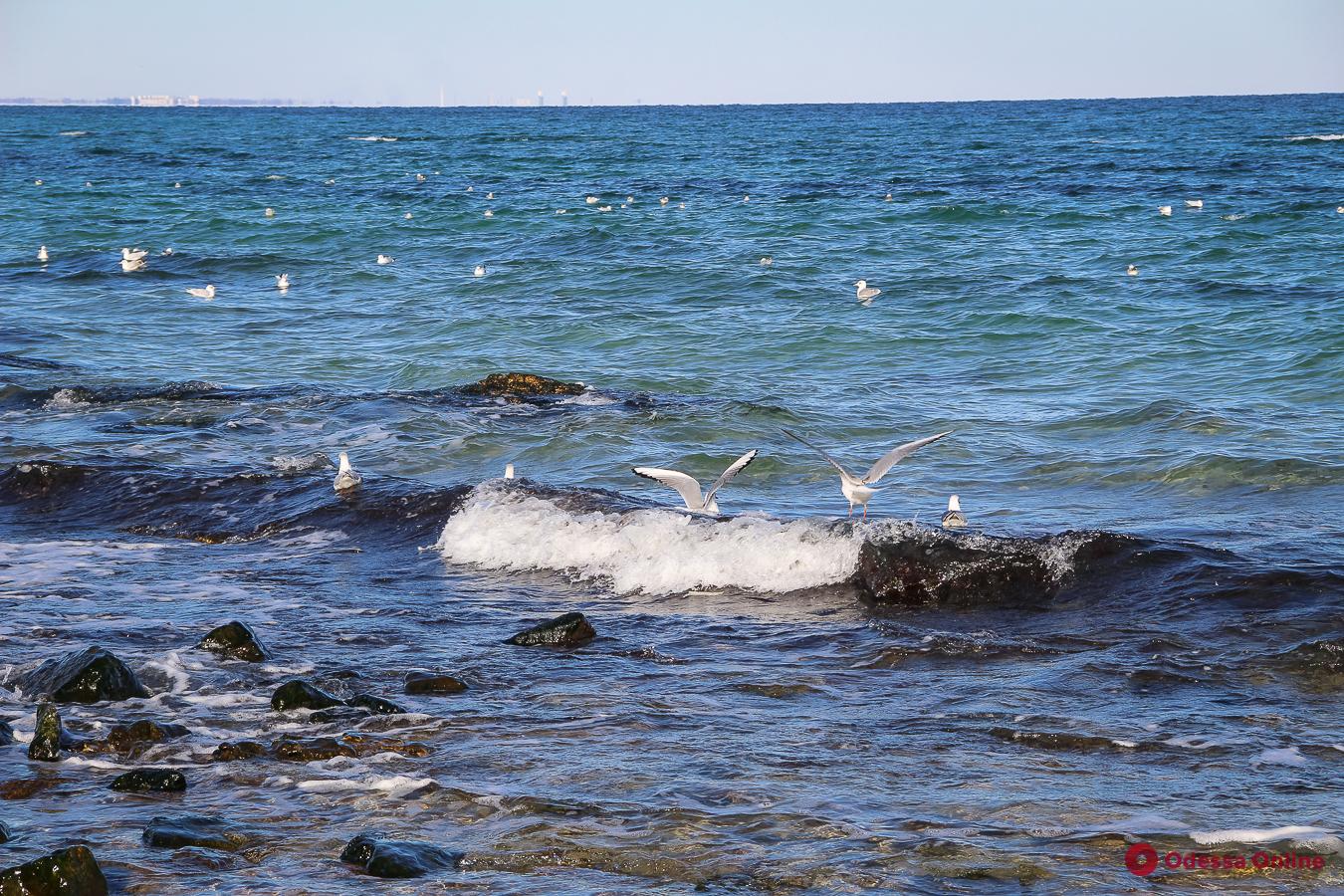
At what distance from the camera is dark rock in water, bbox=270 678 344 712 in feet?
21.4

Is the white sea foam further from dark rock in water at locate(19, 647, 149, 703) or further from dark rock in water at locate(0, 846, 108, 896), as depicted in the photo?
dark rock in water at locate(0, 846, 108, 896)

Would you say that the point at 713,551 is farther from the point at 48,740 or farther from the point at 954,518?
the point at 48,740

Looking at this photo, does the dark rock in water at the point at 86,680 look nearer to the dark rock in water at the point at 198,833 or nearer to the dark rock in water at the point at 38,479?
the dark rock in water at the point at 198,833

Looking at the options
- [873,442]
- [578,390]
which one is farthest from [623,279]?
[873,442]

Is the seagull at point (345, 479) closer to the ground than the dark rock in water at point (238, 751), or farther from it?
farther from it

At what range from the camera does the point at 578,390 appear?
1480cm

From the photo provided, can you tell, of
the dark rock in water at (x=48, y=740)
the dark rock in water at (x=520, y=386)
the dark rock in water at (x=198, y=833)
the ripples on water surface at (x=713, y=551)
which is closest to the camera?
the dark rock in water at (x=198, y=833)

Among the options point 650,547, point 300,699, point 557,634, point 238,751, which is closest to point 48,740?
point 238,751

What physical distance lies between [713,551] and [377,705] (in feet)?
11.0

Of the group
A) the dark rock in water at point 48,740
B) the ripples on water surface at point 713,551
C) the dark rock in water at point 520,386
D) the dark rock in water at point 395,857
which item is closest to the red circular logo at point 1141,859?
the ripples on water surface at point 713,551

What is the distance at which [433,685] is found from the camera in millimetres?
6922

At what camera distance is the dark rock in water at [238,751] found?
603 centimetres

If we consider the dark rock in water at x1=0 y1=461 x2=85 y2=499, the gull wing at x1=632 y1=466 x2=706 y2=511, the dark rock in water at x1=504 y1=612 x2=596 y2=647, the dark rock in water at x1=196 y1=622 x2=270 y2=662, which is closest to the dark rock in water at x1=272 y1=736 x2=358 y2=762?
the dark rock in water at x1=196 y1=622 x2=270 y2=662

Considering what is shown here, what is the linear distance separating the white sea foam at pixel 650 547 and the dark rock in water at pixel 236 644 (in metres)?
2.47
